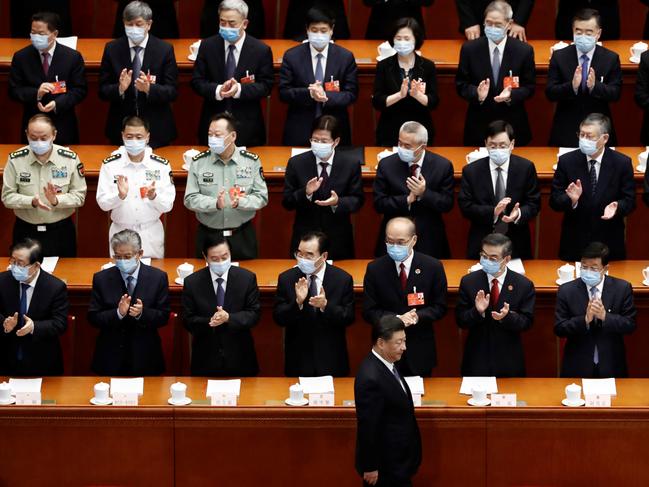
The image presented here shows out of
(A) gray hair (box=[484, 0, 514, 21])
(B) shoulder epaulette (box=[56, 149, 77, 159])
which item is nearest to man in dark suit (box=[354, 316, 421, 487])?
(B) shoulder epaulette (box=[56, 149, 77, 159])

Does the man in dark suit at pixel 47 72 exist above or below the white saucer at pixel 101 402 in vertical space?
above

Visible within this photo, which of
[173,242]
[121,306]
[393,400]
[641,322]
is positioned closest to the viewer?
[393,400]

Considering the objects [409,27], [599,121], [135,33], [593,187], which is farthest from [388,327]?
[135,33]

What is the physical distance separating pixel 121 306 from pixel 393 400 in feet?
5.40

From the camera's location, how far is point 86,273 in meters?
8.83

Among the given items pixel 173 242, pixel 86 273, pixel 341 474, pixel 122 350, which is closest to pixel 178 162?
pixel 173 242

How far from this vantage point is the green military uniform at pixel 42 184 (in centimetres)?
889

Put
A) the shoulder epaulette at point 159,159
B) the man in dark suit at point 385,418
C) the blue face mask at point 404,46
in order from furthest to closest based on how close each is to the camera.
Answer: the blue face mask at point 404,46, the shoulder epaulette at point 159,159, the man in dark suit at point 385,418

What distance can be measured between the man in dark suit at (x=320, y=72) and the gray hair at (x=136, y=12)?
880 mm

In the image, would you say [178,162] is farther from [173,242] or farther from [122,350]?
[122,350]

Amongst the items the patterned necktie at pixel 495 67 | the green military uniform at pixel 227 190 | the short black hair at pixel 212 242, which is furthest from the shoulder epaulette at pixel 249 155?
the patterned necktie at pixel 495 67

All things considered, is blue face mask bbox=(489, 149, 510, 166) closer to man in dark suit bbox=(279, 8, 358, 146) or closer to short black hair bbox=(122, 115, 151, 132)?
man in dark suit bbox=(279, 8, 358, 146)

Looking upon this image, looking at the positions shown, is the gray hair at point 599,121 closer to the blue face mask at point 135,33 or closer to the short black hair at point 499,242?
the short black hair at point 499,242

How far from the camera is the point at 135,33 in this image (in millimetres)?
9539
